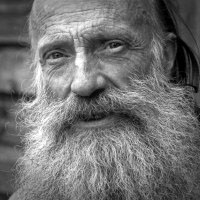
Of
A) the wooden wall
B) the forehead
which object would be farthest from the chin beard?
the wooden wall

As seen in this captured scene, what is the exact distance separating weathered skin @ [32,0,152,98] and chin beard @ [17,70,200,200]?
106mm

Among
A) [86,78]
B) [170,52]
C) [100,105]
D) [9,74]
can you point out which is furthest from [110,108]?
[9,74]

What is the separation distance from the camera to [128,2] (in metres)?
2.50

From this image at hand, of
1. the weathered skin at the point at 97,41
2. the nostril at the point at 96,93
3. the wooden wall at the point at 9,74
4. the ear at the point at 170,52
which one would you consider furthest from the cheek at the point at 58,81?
the wooden wall at the point at 9,74

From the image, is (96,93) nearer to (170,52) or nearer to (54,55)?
(54,55)

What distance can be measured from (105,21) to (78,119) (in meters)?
0.57

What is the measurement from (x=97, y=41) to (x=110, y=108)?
0.40 metres

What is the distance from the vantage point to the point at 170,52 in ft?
9.07

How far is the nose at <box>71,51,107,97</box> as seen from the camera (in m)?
2.25

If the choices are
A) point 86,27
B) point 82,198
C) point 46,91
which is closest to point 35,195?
point 82,198

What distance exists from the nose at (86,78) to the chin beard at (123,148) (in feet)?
0.19

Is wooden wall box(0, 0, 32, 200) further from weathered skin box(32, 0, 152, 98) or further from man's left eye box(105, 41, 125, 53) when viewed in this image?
man's left eye box(105, 41, 125, 53)

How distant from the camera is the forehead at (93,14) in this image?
244 cm

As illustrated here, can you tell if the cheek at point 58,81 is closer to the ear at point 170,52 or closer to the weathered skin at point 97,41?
the weathered skin at point 97,41
